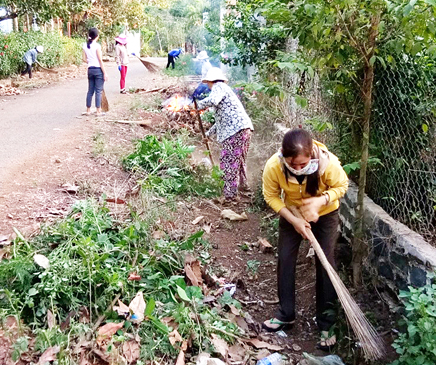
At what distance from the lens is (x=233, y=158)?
6379 mm

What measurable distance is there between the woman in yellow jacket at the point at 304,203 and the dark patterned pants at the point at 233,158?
7.73ft

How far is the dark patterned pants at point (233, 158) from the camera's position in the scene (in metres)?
6.31

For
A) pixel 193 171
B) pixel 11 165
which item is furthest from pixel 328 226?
pixel 11 165

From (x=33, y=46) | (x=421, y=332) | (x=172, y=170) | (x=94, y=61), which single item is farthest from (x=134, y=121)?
(x=33, y=46)

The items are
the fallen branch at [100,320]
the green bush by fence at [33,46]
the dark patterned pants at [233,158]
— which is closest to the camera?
the fallen branch at [100,320]

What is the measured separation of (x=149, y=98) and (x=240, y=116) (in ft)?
22.0

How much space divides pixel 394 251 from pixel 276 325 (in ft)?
3.55

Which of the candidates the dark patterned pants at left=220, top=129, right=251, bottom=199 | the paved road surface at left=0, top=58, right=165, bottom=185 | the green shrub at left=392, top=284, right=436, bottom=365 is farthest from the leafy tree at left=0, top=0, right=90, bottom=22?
the green shrub at left=392, top=284, right=436, bottom=365

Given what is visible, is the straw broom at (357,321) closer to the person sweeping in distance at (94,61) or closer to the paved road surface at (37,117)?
the paved road surface at (37,117)

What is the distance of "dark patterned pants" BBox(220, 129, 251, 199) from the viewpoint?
20.7ft

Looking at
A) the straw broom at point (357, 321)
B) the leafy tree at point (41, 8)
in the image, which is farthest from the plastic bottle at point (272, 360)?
the leafy tree at point (41, 8)

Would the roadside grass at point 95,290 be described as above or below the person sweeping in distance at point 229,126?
below

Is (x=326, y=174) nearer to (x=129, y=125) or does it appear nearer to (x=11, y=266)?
(x=11, y=266)

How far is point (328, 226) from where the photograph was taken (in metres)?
3.75
